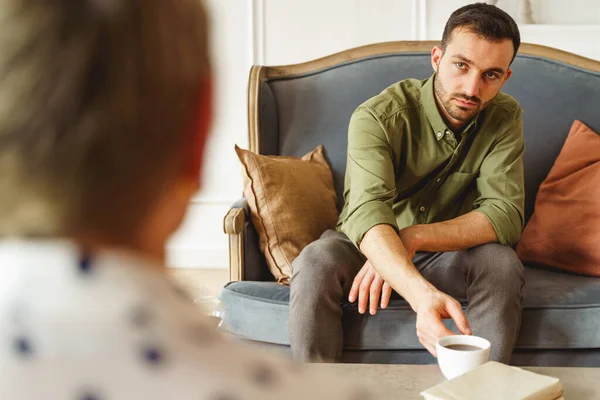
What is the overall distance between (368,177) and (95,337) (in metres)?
1.60

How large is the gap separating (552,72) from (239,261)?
1275 mm

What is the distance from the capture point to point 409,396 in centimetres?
120

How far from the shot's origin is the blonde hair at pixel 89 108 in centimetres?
31

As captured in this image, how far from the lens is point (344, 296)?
1.86 m

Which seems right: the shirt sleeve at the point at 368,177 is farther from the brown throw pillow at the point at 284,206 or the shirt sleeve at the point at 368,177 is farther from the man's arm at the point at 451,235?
the brown throw pillow at the point at 284,206

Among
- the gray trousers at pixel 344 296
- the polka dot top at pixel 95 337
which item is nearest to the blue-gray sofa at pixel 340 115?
the gray trousers at pixel 344 296

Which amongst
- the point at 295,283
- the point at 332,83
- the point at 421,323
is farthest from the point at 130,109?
the point at 332,83

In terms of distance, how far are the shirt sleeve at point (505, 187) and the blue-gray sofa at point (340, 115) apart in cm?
18

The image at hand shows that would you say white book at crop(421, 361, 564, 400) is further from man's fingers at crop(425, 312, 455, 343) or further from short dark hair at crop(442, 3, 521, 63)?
short dark hair at crop(442, 3, 521, 63)

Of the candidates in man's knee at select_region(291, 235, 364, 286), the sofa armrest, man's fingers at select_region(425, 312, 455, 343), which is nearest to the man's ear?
man's knee at select_region(291, 235, 364, 286)

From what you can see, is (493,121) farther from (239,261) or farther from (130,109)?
(130,109)

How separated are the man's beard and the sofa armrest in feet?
2.20

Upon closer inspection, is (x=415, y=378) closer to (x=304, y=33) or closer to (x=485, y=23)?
(x=485, y=23)

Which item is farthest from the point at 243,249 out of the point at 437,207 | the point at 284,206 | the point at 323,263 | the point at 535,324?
the point at 535,324
